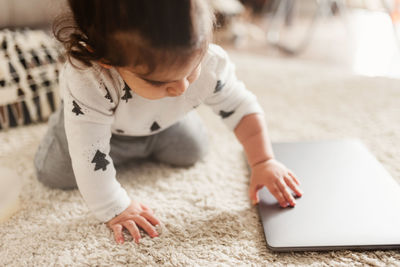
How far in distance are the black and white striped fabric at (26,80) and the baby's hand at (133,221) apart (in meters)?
0.45

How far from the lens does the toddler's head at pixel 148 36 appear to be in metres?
0.37

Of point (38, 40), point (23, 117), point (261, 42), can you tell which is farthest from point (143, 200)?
point (261, 42)

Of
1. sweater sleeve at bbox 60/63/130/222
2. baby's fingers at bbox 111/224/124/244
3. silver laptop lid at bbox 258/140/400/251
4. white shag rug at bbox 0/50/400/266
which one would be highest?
sweater sleeve at bbox 60/63/130/222

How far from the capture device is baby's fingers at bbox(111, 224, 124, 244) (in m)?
0.54

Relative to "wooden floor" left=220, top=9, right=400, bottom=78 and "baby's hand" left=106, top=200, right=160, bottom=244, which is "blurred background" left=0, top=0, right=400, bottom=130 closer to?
"wooden floor" left=220, top=9, right=400, bottom=78

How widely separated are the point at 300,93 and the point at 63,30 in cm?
76

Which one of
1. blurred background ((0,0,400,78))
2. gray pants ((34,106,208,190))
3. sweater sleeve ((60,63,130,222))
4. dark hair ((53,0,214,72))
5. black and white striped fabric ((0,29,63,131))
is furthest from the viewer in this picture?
blurred background ((0,0,400,78))

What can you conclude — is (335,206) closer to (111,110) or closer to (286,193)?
(286,193)

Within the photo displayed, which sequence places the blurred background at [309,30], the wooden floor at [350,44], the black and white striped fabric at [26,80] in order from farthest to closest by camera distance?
the wooden floor at [350,44] < the blurred background at [309,30] < the black and white striped fabric at [26,80]

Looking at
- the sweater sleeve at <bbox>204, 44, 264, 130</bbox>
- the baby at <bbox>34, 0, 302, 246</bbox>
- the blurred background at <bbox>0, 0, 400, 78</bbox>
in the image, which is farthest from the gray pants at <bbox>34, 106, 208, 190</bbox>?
the blurred background at <bbox>0, 0, 400, 78</bbox>

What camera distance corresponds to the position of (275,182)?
586 millimetres

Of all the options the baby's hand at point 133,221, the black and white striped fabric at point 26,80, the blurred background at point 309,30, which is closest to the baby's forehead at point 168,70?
the baby's hand at point 133,221

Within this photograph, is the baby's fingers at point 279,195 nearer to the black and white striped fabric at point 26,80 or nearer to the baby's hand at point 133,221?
the baby's hand at point 133,221

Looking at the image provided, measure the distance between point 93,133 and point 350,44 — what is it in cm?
Result: 150
